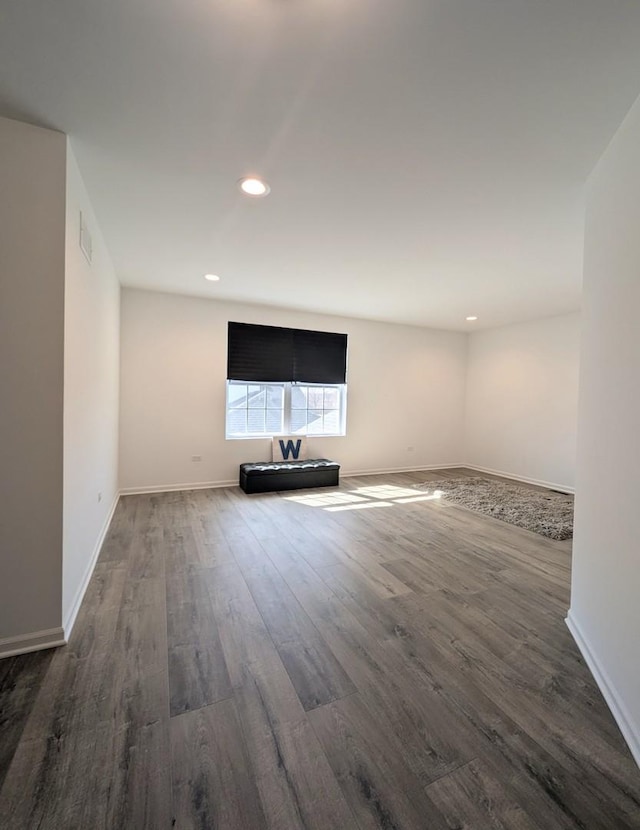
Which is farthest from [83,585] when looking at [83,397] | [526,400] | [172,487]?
[526,400]

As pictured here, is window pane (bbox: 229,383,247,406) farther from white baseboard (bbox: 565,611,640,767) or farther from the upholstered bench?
white baseboard (bbox: 565,611,640,767)

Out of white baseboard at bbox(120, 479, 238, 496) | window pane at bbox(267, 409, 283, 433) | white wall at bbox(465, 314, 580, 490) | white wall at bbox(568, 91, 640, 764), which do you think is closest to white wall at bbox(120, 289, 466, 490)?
white baseboard at bbox(120, 479, 238, 496)

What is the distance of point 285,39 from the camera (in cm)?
123

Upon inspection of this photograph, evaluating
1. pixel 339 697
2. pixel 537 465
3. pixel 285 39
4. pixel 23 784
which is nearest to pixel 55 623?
Answer: pixel 23 784

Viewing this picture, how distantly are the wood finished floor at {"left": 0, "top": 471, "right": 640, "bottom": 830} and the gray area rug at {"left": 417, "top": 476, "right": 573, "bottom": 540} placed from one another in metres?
1.05

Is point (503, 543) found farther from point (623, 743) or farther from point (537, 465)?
point (537, 465)

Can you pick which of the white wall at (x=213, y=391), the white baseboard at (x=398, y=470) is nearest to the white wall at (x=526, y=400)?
the white baseboard at (x=398, y=470)

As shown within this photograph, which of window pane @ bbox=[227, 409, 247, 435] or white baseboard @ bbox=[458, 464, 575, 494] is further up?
window pane @ bbox=[227, 409, 247, 435]

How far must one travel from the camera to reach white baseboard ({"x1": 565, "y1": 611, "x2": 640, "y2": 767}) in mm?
1272

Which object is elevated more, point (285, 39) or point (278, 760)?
point (285, 39)

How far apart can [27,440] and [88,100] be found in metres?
1.55

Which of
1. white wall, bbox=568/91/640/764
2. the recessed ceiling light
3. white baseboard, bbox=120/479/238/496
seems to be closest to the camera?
white wall, bbox=568/91/640/764

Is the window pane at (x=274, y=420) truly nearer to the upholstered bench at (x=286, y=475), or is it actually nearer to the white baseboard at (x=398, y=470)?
the upholstered bench at (x=286, y=475)

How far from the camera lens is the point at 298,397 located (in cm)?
549
